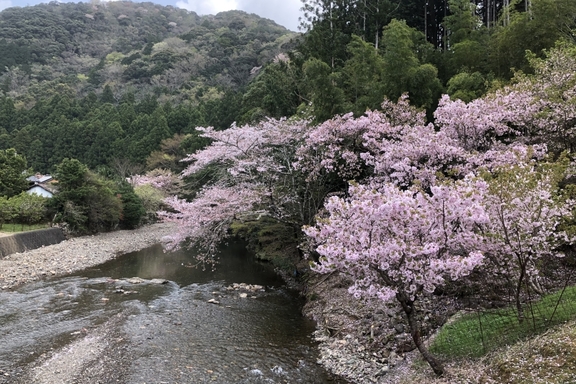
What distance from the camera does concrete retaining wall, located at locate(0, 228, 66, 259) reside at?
19.3 m

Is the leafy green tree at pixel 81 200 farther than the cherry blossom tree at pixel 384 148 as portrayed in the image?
Yes

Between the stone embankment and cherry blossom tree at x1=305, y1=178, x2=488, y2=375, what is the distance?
1415 cm

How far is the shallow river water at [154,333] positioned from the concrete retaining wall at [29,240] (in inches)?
264

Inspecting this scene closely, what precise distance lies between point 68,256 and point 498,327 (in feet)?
66.4

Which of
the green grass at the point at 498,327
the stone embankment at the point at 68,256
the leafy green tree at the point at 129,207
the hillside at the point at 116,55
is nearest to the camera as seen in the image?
the green grass at the point at 498,327

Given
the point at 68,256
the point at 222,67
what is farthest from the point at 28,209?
the point at 222,67

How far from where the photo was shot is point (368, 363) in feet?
23.9

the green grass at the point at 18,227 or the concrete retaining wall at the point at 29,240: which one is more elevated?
the green grass at the point at 18,227

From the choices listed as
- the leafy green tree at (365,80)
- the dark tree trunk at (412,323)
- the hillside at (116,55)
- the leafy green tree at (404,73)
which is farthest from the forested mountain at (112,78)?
the dark tree trunk at (412,323)

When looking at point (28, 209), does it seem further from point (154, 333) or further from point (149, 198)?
point (154, 333)

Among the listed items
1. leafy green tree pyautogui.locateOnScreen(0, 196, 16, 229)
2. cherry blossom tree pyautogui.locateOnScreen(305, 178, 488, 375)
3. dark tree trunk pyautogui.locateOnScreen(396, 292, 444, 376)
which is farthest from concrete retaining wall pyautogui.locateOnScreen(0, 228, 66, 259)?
dark tree trunk pyautogui.locateOnScreen(396, 292, 444, 376)

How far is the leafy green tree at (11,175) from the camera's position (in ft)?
88.8

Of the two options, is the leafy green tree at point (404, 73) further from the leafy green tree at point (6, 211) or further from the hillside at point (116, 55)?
the hillside at point (116, 55)

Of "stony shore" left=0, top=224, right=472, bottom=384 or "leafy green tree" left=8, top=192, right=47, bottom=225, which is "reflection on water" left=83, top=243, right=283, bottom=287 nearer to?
"stony shore" left=0, top=224, right=472, bottom=384
